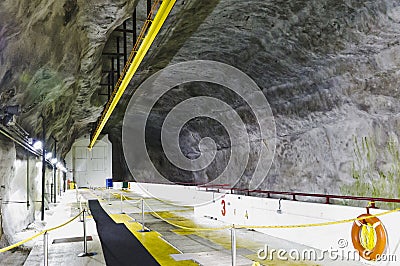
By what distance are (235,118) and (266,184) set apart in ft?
11.6

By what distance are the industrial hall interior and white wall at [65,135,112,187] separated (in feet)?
59.3

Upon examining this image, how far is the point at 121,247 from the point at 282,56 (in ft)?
25.6

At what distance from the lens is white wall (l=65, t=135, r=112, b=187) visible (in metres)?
36.7

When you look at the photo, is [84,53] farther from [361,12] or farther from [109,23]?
[361,12]

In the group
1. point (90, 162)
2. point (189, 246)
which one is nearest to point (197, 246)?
point (189, 246)

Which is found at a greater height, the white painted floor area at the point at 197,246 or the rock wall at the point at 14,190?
the rock wall at the point at 14,190

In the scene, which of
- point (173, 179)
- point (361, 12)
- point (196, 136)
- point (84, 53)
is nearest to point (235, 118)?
point (196, 136)

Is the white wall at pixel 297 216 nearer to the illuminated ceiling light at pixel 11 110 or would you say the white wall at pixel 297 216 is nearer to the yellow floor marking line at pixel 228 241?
the yellow floor marking line at pixel 228 241

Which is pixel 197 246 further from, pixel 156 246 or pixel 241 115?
pixel 241 115

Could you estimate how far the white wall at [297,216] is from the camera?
6977 mm

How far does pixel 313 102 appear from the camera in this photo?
42.4 ft

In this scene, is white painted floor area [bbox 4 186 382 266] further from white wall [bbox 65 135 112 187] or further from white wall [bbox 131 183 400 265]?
white wall [bbox 65 135 112 187]

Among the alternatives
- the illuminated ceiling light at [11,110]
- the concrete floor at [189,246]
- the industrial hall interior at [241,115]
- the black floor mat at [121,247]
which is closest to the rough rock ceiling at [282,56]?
the industrial hall interior at [241,115]

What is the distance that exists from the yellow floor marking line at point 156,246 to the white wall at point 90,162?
2542cm
